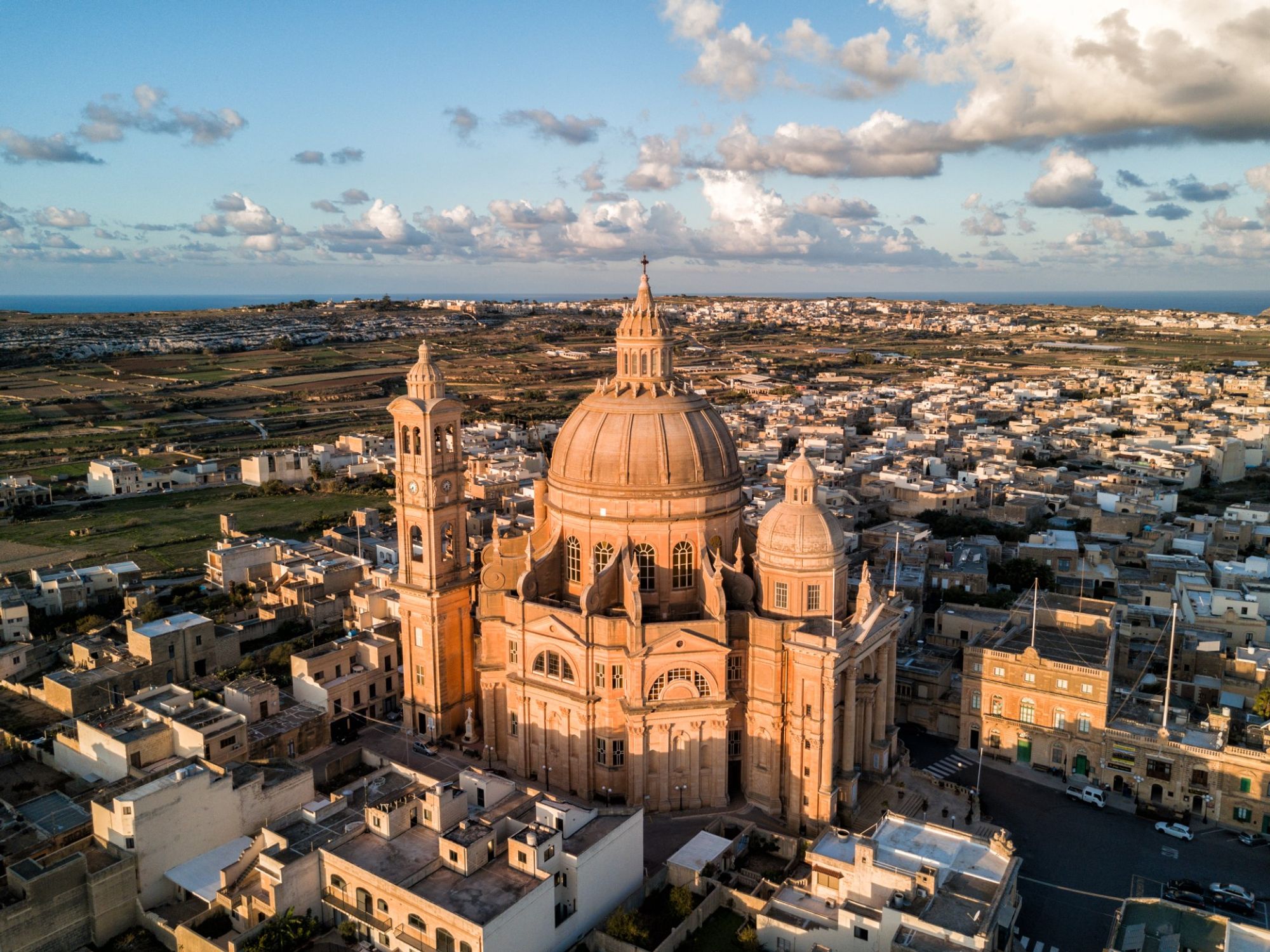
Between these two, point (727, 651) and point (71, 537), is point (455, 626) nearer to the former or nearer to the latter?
point (727, 651)

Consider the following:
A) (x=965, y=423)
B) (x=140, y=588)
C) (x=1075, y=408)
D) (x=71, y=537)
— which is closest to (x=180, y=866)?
(x=140, y=588)

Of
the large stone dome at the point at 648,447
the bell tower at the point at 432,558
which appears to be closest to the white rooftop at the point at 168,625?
the bell tower at the point at 432,558

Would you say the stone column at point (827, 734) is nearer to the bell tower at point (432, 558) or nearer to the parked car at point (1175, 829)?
the parked car at point (1175, 829)

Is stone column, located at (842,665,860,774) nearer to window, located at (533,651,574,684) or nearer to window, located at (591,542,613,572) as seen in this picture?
window, located at (591,542,613,572)

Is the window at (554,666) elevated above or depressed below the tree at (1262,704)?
above

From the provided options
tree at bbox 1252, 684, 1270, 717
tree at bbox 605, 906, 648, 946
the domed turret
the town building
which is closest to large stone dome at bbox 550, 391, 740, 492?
the domed turret

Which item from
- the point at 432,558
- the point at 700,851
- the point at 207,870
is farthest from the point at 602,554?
the point at 207,870
